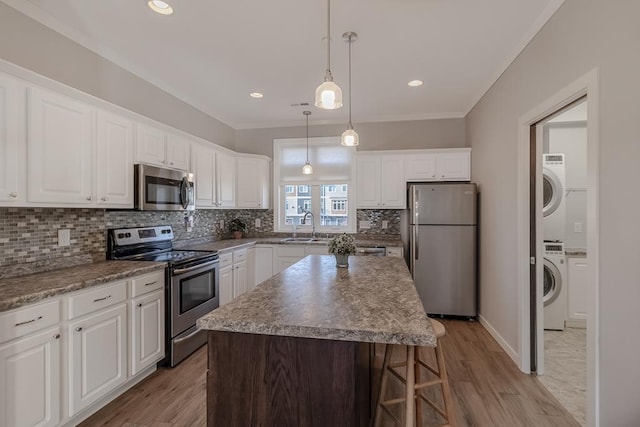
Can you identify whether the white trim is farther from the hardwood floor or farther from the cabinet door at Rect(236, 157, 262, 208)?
the cabinet door at Rect(236, 157, 262, 208)

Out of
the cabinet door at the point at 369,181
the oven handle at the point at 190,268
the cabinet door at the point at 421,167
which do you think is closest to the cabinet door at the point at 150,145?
the oven handle at the point at 190,268

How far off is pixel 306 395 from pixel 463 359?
217 centimetres

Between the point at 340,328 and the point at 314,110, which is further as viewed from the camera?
the point at 314,110

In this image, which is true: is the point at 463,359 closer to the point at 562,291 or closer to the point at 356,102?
the point at 562,291

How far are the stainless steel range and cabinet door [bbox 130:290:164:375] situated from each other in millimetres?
80

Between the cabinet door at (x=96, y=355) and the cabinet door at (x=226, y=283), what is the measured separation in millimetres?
1407

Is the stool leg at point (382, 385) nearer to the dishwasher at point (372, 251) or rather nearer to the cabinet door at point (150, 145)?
the dishwasher at point (372, 251)

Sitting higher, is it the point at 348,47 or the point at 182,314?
the point at 348,47

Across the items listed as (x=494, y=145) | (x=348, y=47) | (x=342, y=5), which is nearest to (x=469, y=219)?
(x=494, y=145)

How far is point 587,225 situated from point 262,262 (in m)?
3.74

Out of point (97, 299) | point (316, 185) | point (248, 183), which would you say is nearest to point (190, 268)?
point (97, 299)

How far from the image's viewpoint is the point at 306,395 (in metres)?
1.30

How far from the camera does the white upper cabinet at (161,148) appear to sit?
2824 mm

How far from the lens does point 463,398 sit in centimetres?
228
